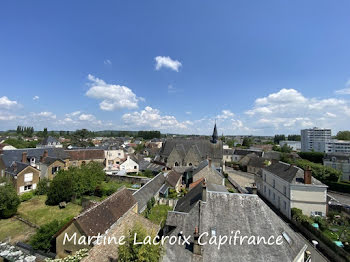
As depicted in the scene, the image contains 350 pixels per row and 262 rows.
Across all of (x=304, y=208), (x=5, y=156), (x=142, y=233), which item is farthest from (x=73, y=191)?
(x=304, y=208)

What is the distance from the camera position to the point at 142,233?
27.3 ft

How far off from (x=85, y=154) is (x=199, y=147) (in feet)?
106

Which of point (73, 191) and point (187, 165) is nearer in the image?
point (73, 191)

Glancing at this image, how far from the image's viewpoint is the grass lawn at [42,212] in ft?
72.5

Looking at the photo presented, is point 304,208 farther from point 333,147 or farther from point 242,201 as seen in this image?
point 333,147

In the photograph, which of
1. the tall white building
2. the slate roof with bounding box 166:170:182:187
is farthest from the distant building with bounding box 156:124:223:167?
the tall white building

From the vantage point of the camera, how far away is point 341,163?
5109 centimetres

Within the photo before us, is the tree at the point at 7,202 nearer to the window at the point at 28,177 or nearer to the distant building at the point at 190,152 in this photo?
the window at the point at 28,177

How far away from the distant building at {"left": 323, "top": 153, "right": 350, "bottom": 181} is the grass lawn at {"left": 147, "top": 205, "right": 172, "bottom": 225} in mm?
55522

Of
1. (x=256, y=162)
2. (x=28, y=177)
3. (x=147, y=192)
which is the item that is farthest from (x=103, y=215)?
(x=256, y=162)

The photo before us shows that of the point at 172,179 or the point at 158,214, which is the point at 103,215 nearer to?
the point at 158,214

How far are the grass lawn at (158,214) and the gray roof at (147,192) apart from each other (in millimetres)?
1528

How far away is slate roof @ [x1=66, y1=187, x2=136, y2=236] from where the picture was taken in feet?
40.4

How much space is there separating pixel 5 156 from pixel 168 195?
114 feet
